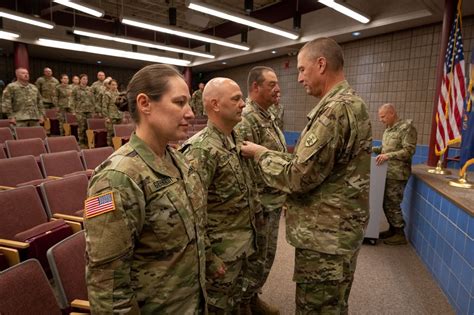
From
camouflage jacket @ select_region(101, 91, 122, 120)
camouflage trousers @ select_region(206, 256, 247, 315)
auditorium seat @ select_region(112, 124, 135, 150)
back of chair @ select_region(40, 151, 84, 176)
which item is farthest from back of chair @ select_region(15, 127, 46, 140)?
camouflage trousers @ select_region(206, 256, 247, 315)

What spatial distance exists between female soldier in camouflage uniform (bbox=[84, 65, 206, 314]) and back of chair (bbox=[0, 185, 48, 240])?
4.70 feet

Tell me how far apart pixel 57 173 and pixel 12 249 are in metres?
1.63

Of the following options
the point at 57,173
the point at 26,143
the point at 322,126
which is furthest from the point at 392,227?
the point at 26,143

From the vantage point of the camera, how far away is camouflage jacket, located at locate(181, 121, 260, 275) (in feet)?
4.84

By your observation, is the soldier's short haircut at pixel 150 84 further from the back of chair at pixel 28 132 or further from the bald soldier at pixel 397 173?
the back of chair at pixel 28 132

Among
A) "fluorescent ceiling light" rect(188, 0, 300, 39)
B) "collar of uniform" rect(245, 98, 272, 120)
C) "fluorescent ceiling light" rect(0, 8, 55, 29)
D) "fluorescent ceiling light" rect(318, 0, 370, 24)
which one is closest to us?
"collar of uniform" rect(245, 98, 272, 120)

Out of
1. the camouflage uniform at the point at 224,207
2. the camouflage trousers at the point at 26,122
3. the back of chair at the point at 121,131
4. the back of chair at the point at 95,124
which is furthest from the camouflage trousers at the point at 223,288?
the back of chair at the point at 95,124

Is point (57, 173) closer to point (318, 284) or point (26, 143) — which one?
point (26, 143)

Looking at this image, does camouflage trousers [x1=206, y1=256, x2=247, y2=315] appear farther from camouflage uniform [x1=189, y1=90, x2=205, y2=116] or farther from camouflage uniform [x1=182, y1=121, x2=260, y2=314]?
camouflage uniform [x1=189, y1=90, x2=205, y2=116]

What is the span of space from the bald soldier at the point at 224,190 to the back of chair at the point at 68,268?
0.55 metres

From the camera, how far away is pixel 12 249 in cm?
168

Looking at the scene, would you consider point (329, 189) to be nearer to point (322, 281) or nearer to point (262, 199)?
point (322, 281)

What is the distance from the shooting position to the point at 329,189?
4.61ft

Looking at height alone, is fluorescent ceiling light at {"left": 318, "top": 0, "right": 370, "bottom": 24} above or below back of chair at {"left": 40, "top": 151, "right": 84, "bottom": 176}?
above
